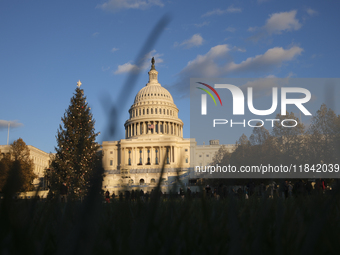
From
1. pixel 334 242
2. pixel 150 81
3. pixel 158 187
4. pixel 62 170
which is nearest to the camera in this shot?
pixel 158 187

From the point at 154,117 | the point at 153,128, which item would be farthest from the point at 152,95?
the point at 153,128

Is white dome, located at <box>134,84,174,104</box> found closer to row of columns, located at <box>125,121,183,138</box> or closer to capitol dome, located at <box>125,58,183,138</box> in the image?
capitol dome, located at <box>125,58,183,138</box>

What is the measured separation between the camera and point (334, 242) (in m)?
0.90

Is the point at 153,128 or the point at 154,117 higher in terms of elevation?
the point at 154,117

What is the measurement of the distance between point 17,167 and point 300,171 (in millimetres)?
30692

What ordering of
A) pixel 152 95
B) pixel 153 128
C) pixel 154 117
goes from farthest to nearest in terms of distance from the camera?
pixel 152 95, pixel 153 128, pixel 154 117

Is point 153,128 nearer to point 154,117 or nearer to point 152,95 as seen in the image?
point 154,117

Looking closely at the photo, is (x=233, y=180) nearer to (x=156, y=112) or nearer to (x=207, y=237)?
(x=207, y=237)

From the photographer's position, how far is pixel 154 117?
309ft

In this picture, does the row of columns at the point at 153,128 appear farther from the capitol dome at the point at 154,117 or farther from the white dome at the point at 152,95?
the white dome at the point at 152,95

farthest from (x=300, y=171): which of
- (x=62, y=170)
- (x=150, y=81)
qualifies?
(x=150, y=81)

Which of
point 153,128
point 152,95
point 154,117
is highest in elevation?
point 152,95

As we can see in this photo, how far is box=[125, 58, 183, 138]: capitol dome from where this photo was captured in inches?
3733

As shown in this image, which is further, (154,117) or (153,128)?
(153,128)
